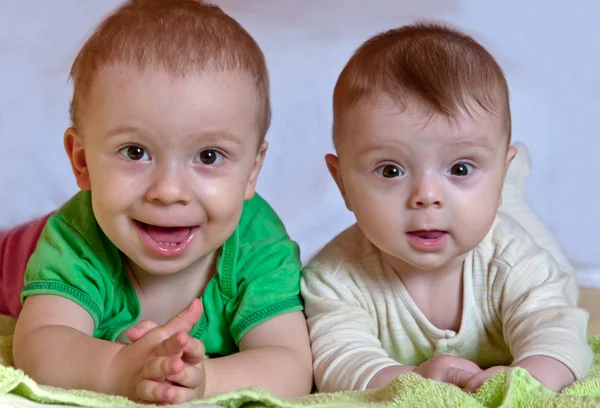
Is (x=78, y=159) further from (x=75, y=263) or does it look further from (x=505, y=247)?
(x=505, y=247)

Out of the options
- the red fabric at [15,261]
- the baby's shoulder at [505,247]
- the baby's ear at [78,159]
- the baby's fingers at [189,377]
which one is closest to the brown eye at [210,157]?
the baby's ear at [78,159]

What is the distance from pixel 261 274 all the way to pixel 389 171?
0.84ft

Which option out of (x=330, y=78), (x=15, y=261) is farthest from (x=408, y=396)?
(x=330, y=78)

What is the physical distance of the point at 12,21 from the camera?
2.59 m

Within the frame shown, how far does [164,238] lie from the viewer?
4.57 ft

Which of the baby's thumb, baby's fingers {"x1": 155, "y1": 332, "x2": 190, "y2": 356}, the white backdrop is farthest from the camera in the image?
the white backdrop

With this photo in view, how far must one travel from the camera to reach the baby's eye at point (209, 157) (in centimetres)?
135

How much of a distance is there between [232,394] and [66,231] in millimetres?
459

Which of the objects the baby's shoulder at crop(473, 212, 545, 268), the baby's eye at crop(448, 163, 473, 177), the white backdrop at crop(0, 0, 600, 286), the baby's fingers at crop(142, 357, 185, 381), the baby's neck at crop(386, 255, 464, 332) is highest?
the white backdrop at crop(0, 0, 600, 286)

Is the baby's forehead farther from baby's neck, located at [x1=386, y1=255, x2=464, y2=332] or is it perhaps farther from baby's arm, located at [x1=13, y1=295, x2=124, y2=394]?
baby's arm, located at [x1=13, y1=295, x2=124, y2=394]

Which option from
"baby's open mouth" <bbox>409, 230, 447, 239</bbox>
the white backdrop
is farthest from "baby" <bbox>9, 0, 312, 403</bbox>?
the white backdrop

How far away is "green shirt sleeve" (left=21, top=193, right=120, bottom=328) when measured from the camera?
146 centimetres

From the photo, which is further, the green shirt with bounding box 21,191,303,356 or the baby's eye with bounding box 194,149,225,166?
the green shirt with bounding box 21,191,303,356

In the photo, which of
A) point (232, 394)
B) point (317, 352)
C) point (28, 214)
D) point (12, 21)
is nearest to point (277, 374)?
point (317, 352)
